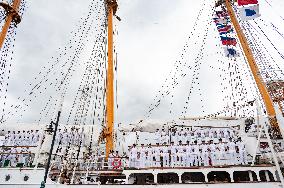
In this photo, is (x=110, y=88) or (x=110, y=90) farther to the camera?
(x=110, y=88)

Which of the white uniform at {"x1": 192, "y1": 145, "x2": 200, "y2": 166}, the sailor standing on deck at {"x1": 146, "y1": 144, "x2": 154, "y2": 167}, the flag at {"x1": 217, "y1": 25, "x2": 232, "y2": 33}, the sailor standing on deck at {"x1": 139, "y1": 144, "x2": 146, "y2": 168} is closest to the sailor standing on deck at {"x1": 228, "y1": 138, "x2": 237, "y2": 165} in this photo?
the white uniform at {"x1": 192, "y1": 145, "x2": 200, "y2": 166}

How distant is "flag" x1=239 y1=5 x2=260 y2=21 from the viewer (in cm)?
2003

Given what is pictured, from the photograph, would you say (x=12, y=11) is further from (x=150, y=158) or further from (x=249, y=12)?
(x=249, y=12)

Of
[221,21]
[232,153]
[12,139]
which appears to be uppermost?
[221,21]

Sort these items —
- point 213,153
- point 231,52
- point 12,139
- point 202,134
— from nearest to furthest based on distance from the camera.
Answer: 1. point 213,153
2. point 202,134
3. point 12,139
4. point 231,52

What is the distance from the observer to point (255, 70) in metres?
21.0

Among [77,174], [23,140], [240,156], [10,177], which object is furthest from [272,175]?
[23,140]

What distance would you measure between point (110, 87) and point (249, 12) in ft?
40.7

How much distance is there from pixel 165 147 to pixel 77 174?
5.84 metres

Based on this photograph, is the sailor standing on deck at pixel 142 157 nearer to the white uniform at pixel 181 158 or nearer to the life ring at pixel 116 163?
the life ring at pixel 116 163

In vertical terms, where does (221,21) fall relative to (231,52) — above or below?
above

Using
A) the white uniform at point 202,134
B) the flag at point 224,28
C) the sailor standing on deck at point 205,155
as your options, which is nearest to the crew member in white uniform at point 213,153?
the sailor standing on deck at point 205,155

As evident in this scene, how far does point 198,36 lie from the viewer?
26031 mm

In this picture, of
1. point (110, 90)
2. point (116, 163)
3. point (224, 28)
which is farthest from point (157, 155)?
point (224, 28)
